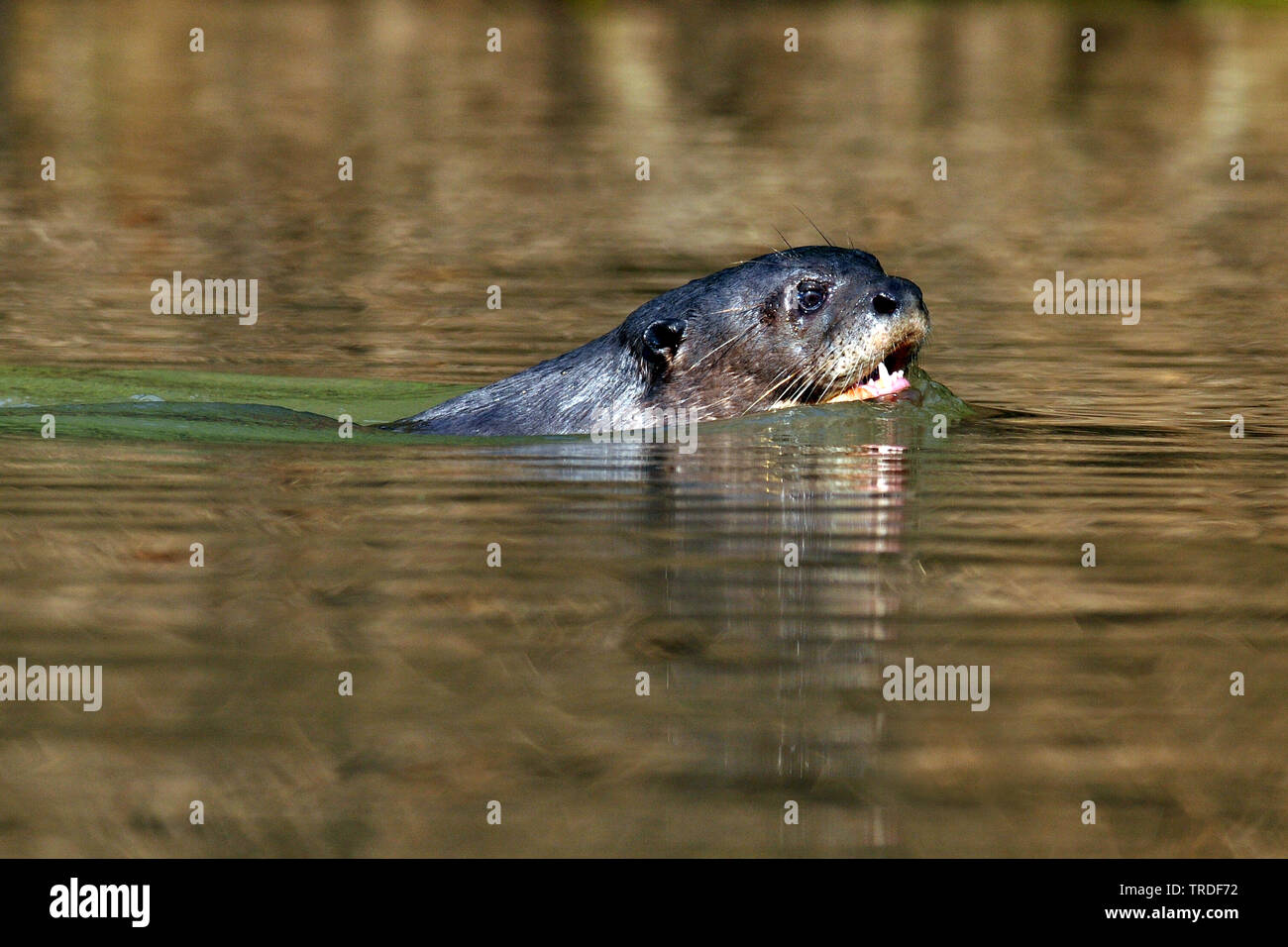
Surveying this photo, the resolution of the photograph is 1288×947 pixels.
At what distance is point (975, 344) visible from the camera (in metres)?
14.4

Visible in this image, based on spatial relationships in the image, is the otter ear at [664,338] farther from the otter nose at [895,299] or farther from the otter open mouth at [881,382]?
the otter nose at [895,299]

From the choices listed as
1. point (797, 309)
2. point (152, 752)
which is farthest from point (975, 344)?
point (152, 752)

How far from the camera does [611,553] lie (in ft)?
23.5

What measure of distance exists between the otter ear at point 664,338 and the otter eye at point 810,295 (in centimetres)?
58

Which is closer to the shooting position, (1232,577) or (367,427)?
(1232,577)

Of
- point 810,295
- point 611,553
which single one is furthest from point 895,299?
point 611,553

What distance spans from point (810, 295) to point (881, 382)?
0.56m

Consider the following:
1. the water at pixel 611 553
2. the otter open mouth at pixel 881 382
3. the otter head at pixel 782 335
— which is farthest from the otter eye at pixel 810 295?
the water at pixel 611 553

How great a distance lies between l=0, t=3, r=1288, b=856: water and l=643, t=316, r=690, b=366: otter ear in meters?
0.47

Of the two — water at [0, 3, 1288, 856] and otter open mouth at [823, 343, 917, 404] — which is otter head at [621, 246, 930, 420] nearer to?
otter open mouth at [823, 343, 917, 404]

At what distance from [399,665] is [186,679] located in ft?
1.81

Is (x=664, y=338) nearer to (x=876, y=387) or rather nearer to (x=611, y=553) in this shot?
(x=876, y=387)

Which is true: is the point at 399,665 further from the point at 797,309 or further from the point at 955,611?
the point at 797,309

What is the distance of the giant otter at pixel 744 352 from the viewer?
9.89m
